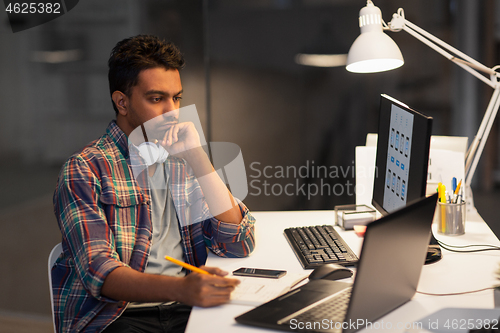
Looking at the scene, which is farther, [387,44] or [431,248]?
[387,44]

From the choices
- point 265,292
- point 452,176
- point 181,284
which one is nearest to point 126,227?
point 181,284

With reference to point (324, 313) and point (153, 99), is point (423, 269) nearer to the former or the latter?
point (324, 313)

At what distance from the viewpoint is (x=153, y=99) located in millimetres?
1383

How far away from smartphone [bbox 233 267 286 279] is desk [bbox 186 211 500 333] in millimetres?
60

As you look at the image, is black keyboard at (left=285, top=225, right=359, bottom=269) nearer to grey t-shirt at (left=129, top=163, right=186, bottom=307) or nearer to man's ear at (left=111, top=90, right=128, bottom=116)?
grey t-shirt at (left=129, top=163, right=186, bottom=307)

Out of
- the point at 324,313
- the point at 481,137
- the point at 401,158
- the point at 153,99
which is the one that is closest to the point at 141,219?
the point at 153,99

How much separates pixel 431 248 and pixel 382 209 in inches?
8.6

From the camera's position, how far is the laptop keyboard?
84cm

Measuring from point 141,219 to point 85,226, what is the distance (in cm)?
20

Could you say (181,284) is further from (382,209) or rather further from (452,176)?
(452,176)

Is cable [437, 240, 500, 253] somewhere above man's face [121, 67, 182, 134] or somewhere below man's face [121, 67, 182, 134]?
below

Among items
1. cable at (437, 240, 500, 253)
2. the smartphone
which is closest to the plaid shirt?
the smartphone

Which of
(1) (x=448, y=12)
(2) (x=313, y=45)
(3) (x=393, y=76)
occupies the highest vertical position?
(1) (x=448, y=12)

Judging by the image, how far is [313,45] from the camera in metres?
2.66
